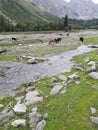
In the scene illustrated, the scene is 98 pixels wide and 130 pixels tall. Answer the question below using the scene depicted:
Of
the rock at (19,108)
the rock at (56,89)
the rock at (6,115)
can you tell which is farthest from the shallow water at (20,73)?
the rock at (6,115)

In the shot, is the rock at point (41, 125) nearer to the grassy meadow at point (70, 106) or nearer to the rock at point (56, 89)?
the grassy meadow at point (70, 106)

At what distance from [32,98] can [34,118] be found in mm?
3088

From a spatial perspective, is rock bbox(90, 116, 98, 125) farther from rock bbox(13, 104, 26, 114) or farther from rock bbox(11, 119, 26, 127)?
rock bbox(13, 104, 26, 114)

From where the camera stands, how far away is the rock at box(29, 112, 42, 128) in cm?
1442

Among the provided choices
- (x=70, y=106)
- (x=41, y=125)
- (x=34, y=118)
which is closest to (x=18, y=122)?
(x=34, y=118)

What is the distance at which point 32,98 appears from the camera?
17812 mm

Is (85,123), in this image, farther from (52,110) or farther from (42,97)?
(42,97)

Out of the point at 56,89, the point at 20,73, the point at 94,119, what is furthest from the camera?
the point at 20,73

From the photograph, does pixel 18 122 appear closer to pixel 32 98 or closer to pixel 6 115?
pixel 6 115

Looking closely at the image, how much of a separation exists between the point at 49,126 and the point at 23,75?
15.2 m

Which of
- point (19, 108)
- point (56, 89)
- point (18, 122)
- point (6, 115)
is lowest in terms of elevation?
point (6, 115)

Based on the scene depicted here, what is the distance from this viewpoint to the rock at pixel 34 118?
14.4 m

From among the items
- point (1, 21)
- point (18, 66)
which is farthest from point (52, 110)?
point (1, 21)

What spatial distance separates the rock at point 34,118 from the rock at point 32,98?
1.97 m
